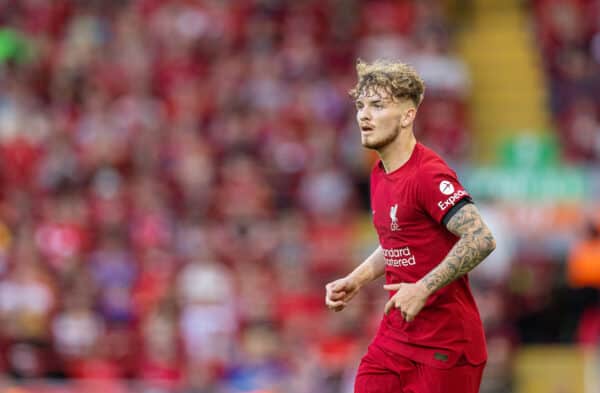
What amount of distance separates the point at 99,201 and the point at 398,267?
893 centimetres

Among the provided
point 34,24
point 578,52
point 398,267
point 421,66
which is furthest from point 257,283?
point 398,267

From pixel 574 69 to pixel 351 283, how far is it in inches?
369

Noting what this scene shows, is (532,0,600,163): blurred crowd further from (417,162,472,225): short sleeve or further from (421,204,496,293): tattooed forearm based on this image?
(421,204,496,293): tattooed forearm

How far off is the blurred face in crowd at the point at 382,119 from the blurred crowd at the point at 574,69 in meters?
8.32

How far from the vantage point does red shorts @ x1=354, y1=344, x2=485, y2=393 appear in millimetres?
5664

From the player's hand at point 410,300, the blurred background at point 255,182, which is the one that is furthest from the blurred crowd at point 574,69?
the player's hand at point 410,300

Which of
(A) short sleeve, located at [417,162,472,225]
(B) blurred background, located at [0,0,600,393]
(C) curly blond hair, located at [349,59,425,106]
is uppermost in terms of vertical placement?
(C) curly blond hair, located at [349,59,425,106]

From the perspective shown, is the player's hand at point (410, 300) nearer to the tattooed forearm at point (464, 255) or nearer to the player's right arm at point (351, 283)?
the tattooed forearm at point (464, 255)

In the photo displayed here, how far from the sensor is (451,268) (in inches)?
212

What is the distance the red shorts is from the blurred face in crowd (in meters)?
0.95

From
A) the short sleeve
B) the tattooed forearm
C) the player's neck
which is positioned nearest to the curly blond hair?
the player's neck

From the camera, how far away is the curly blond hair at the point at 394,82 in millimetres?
5766

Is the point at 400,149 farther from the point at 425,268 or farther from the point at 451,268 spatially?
the point at 451,268

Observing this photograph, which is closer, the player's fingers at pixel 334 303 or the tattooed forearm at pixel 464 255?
the tattooed forearm at pixel 464 255
